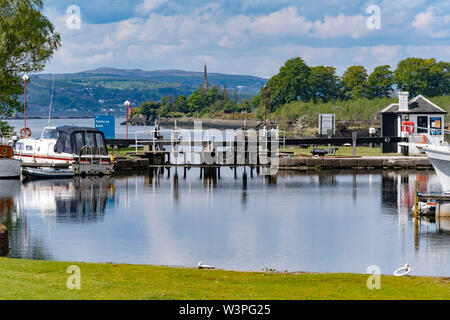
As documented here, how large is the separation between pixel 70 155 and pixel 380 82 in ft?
368

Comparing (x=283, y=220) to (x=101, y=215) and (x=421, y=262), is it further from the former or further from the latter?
(x=421, y=262)

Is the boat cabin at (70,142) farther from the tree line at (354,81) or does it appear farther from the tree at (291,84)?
the tree at (291,84)

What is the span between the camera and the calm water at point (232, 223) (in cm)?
2789

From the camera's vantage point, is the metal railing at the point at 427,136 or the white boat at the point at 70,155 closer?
the metal railing at the point at 427,136

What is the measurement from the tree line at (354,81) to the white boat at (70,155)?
85.9m

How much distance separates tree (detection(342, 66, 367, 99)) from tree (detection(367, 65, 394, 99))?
5.58ft

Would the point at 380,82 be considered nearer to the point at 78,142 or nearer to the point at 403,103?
the point at 403,103

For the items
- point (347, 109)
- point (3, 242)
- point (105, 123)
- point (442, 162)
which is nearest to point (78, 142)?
point (105, 123)

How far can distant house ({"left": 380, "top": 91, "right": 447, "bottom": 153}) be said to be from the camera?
72.4m

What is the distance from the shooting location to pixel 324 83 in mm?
177875

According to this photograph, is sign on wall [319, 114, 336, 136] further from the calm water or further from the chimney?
the calm water

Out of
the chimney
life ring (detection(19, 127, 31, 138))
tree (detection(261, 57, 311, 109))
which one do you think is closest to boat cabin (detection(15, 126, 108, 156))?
life ring (detection(19, 127, 31, 138))

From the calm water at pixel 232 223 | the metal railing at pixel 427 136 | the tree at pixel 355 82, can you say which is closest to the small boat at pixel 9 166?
the calm water at pixel 232 223
